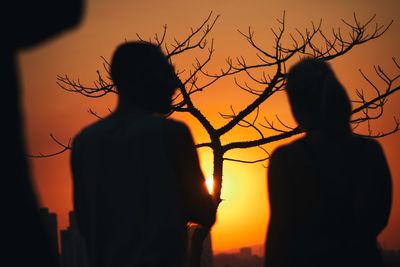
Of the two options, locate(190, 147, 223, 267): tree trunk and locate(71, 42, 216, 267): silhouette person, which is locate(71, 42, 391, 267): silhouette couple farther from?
locate(190, 147, 223, 267): tree trunk

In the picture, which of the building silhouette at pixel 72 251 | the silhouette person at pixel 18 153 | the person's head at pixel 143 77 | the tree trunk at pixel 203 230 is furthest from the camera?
the building silhouette at pixel 72 251

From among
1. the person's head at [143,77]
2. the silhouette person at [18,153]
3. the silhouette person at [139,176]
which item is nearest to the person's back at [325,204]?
the silhouette person at [139,176]

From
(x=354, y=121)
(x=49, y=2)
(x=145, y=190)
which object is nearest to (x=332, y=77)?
(x=145, y=190)

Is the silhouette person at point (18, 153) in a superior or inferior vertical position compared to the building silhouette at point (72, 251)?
superior

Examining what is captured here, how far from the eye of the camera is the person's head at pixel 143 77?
3203 mm

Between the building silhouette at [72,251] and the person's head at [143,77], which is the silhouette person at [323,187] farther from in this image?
the building silhouette at [72,251]

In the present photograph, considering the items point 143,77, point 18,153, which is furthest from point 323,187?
point 18,153

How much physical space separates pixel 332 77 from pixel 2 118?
1.77 metres

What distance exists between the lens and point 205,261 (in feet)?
61.2

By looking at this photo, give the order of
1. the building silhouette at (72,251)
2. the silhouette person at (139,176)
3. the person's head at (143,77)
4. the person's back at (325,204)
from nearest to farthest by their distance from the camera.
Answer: the silhouette person at (139,176) < the person's back at (325,204) < the person's head at (143,77) < the building silhouette at (72,251)

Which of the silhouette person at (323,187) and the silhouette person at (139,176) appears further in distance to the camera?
the silhouette person at (323,187)

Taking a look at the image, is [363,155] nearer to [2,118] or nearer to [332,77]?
[332,77]

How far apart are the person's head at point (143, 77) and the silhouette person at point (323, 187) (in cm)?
53

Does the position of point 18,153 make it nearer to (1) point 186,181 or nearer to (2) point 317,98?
(1) point 186,181
